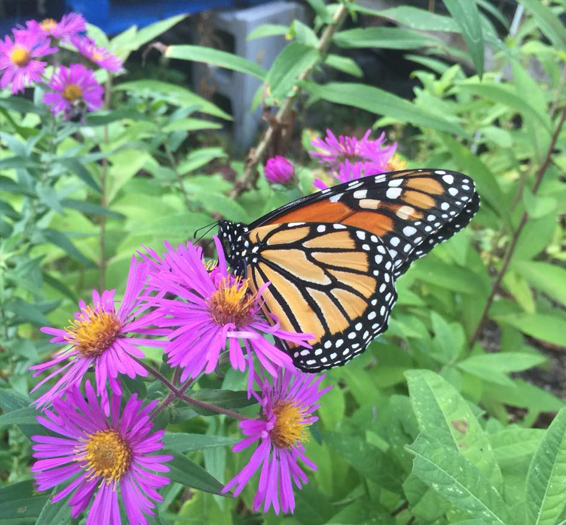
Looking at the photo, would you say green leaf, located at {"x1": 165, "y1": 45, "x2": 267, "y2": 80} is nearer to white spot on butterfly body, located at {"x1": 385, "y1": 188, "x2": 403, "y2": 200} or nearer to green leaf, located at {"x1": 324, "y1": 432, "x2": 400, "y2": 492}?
white spot on butterfly body, located at {"x1": 385, "y1": 188, "x2": 403, "y2": 200}

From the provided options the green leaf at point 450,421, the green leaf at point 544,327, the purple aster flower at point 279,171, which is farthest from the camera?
the green leaf at point 544,327

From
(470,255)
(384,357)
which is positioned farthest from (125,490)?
(470,255)

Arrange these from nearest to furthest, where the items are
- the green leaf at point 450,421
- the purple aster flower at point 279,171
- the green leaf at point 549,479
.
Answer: the green leaf at point 549,479
the green leaf at point 450,421
the purple aster flower at point 279,171

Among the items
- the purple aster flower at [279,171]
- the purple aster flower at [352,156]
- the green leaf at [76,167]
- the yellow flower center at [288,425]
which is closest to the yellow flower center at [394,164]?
the purple aster flower at [352,156]

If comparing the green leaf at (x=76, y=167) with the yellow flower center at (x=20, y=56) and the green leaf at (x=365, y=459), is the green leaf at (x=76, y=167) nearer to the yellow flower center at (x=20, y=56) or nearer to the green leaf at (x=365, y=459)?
the yellow flower center at (x=20, y=56)

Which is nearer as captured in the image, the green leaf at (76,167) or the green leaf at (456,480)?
the green leaf at (456,480)

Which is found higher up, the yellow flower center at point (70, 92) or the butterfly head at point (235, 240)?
the yellow flower center at point (70, 92)

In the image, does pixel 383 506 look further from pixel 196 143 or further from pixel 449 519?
pixel 196 143
